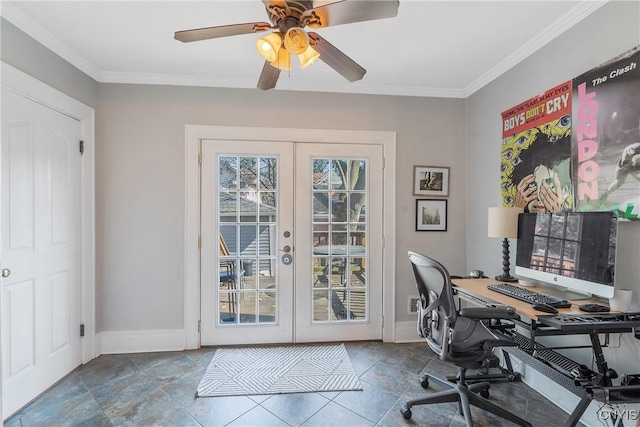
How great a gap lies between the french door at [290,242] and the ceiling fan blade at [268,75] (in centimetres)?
100

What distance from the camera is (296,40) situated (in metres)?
1.61

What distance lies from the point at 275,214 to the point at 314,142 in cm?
77

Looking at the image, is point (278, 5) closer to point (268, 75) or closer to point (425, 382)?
point (268, 75)

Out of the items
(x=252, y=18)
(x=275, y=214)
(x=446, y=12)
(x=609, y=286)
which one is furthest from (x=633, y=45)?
(x=275, y=214)

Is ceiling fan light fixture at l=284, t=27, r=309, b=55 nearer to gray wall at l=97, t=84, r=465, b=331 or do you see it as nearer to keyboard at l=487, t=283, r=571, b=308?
gray wall at l=97, t=84, r=465, b=331

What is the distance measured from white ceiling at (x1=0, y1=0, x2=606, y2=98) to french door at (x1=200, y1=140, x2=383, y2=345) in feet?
2.08

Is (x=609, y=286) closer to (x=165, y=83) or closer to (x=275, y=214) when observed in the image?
(x=275, y=214)

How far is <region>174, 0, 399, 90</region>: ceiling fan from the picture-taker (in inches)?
60.1

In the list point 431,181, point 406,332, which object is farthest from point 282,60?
point 406,332

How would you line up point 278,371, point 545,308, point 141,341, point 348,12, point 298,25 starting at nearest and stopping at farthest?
point 348,12 < point 298,25 < point 545,308 < point 278,371 < point 141,341

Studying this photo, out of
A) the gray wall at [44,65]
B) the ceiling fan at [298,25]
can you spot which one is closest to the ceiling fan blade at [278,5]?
the ceiling fan at [298,25]

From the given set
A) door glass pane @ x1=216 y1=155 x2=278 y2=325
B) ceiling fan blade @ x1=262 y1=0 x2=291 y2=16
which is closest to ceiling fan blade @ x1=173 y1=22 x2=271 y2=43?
ceiling fan blade @ x1=262 y1=0 x2=291 y2=16

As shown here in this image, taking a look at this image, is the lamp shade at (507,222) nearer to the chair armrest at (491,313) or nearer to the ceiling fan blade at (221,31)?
the chair armrest at (491,313)

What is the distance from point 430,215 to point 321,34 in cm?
189
